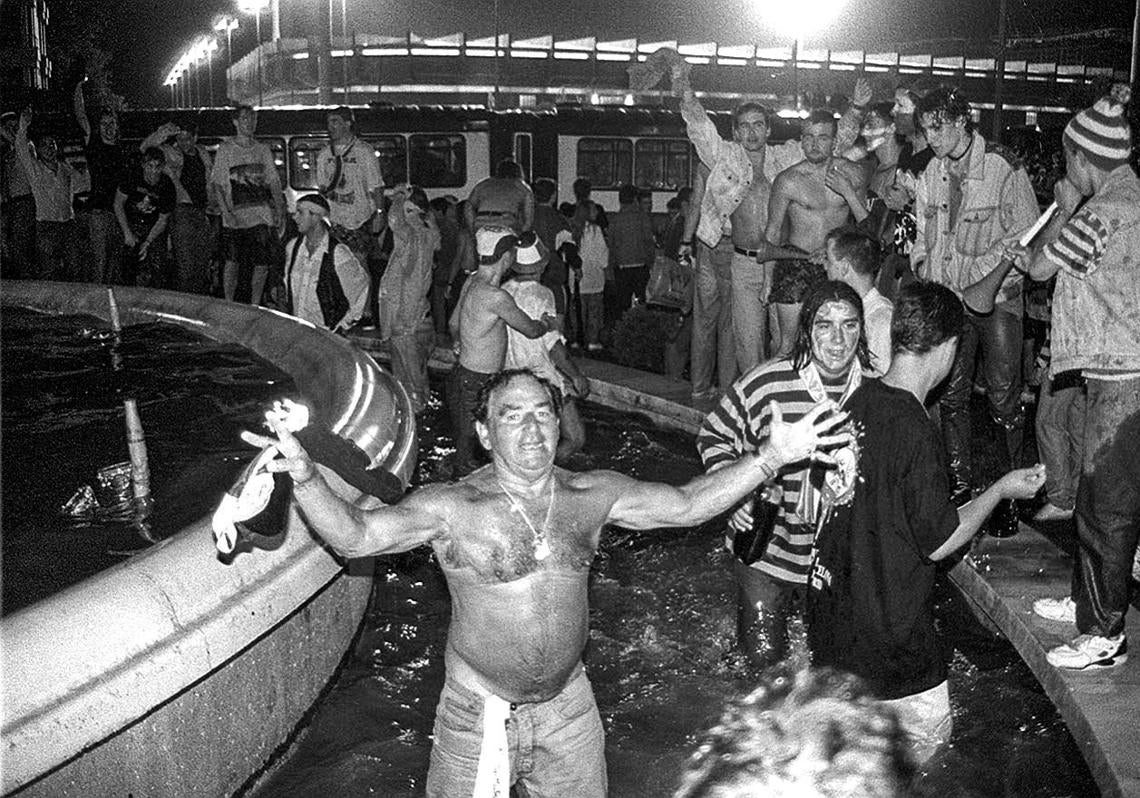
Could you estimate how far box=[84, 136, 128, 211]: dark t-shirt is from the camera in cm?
1711

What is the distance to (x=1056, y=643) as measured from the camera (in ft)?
19.2

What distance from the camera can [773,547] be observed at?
5.48 metres

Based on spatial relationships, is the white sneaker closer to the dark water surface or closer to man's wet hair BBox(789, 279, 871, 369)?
man's wet hair BBox(789, 279, 871, 369)

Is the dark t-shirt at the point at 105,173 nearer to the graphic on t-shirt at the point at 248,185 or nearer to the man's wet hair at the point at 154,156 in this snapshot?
the man's wet hair at the point at 154,156

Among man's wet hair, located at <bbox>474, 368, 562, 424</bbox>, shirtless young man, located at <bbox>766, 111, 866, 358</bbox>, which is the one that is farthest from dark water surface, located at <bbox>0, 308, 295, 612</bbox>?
shirtless young man, located at <bbox>766, 111, 866, 358</bbox>

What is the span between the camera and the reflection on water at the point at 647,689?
538 centimetres

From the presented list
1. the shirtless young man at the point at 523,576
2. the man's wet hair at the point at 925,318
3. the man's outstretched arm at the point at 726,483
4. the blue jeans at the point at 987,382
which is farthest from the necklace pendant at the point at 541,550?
the blue jeans at the point at 987,382

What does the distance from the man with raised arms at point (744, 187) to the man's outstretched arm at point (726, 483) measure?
5.92 meters

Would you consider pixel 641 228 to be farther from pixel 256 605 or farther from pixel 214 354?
pixel 256 605

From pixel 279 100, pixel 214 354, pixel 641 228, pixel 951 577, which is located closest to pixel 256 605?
pixel 951 577

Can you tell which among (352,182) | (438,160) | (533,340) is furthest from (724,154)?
(438,160)

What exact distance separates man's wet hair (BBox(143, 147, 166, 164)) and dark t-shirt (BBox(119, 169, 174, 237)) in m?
0.23

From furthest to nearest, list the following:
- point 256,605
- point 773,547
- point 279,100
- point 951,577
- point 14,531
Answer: point 279,100
point 951,577
point 14,531
point 773,547
point 256,605

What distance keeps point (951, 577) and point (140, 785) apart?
195 inches
